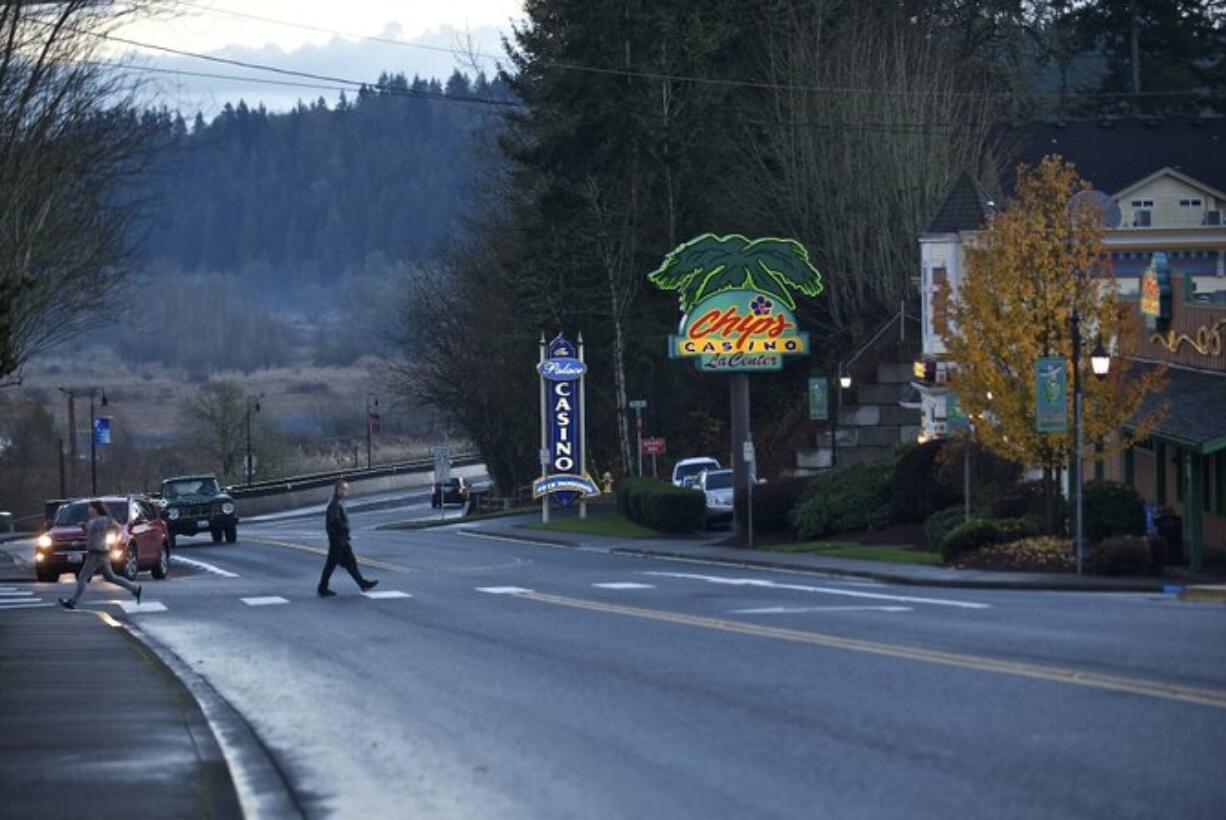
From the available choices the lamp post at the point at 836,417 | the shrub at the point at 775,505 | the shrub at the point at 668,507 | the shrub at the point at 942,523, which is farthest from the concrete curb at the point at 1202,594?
the lamp post at the point at 836,417

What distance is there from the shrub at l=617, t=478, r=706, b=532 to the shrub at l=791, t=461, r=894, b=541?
6.35 meters

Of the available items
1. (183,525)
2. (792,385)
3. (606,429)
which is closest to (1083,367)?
(183,525)

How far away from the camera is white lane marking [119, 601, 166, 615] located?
31.1m

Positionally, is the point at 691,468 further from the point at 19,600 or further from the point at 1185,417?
the point at 19,600

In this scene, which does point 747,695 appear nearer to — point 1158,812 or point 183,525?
point 1158,812

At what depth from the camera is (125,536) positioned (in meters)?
40.3

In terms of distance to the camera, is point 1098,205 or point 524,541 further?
point 524,541

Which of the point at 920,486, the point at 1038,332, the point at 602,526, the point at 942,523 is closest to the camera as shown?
the point at 1038,332

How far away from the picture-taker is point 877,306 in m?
72.0

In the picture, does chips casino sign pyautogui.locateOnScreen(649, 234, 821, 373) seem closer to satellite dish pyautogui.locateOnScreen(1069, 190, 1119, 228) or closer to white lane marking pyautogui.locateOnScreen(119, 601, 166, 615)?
satellite dish pyautogui.locateOnScreen(1069, 190, 1119, 228)

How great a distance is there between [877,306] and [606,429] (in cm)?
1427

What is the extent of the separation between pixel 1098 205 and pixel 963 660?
88.8 feet

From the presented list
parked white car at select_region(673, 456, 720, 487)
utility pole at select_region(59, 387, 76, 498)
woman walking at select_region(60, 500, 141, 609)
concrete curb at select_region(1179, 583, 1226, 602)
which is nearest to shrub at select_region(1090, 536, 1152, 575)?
concrete curb at select_region(1179, 583, 1226, 602)

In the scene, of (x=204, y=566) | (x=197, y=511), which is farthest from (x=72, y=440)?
(x=204, y=566)
